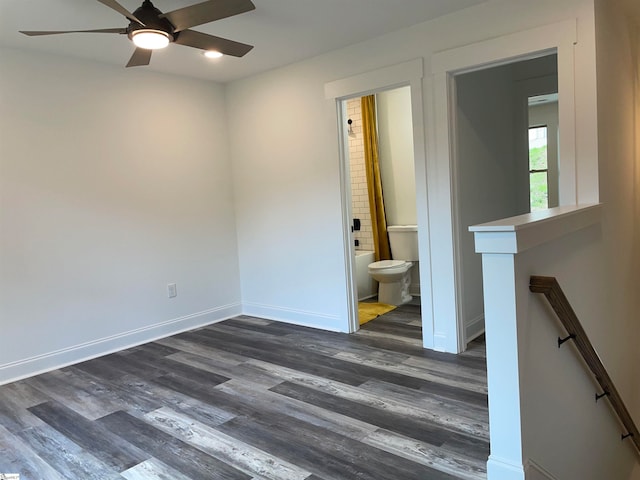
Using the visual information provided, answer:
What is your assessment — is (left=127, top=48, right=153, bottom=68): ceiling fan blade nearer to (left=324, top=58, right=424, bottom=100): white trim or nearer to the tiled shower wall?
(left=324, top=58, right=424, bottom=100): white trim

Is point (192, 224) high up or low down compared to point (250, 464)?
up

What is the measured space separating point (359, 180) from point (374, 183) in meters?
0.26

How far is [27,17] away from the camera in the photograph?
9.48 ft

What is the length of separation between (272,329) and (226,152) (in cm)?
191

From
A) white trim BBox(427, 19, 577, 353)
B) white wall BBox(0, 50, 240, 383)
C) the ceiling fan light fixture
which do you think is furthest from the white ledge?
white wall BBox(0, 50, 240, 383)

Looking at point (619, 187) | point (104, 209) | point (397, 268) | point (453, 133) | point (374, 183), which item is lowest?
point (397, 268)

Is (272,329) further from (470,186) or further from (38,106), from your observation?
(38,106)

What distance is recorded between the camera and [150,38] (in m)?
2.52

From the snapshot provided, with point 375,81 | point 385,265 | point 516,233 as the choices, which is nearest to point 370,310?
point 385,265

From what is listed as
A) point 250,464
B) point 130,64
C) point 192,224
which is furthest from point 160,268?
point 250,464

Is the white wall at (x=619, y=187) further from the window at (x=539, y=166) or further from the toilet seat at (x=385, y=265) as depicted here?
the window at (x=539, y=166)

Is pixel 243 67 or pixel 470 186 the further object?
pixel 243 67

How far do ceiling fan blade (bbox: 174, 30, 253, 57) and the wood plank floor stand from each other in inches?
85.0

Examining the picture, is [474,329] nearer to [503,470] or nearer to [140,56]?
[503,470]
